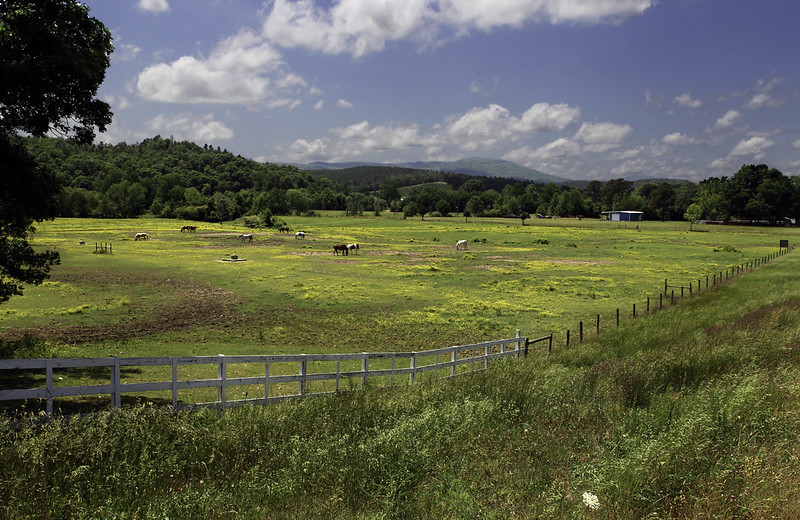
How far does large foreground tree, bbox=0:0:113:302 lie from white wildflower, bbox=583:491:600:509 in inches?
568

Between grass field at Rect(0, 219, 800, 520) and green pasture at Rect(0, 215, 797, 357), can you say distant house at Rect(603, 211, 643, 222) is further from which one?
grass field at Rect(0, 219, 800, 520)

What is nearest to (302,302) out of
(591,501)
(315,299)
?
(315,299)

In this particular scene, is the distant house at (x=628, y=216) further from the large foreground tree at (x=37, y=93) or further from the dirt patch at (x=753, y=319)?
the large foreground tree at (x=37, y=93)

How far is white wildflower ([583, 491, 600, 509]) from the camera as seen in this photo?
18.3ft

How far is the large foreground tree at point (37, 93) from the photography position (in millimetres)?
12133

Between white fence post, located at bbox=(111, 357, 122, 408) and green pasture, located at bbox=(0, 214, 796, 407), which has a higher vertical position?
white fence post, located at bbox=(111, 357, 122, 408)

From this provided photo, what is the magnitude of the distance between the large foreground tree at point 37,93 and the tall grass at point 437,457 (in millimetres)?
8787

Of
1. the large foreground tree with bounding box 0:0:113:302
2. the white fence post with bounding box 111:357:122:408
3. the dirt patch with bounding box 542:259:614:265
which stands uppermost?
the large foreground tree with bounding box 0:0:113:302

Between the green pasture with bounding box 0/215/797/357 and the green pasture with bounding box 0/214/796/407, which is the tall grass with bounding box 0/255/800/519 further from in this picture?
the green pasture with bounding box 0/215/797/357

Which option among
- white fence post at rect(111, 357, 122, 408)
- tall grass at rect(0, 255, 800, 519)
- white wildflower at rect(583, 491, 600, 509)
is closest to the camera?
white wildflower at rect(583, 491, 600, 509)

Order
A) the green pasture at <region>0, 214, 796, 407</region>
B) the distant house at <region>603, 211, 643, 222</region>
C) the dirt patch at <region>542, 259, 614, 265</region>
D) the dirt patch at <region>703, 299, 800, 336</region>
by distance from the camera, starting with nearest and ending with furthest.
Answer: the dirt patch at <region>703, 299, 800, 336</region>
the green pasture at <region>0, 214, 796, 407</region>
the dirt patch at <region>542, 259, 614, 265</region>
the distant house at <region>603, 211, 643, 222</region>

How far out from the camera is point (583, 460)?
23.3 ft

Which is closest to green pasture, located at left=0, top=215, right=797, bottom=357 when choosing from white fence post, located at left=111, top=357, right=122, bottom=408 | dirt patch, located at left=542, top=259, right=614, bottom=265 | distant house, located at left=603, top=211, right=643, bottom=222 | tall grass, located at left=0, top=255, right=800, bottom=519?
dirt patch, located at left=542, top=259, right=614, bottom=265

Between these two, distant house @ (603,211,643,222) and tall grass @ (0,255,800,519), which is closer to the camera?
tall grass @ (0,255,800,519)
